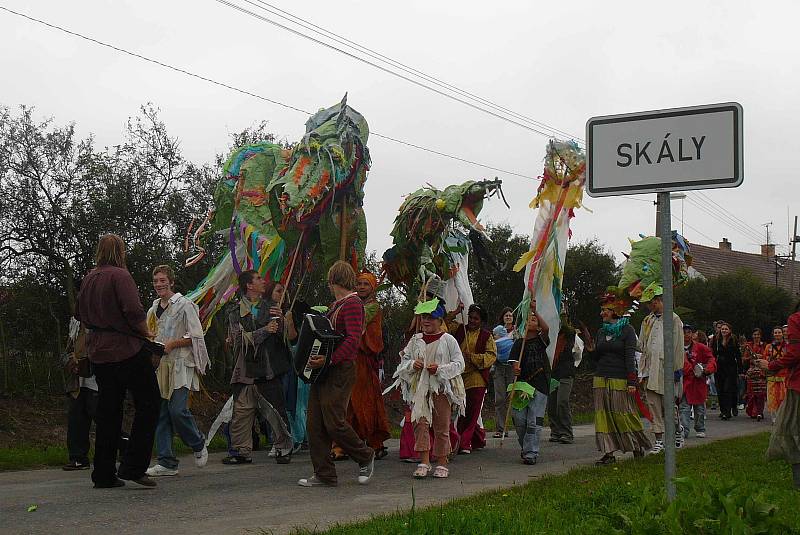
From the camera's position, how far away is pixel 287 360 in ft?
34.4

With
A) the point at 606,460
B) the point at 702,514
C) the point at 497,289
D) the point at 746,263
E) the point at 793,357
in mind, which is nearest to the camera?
the point at 702,514

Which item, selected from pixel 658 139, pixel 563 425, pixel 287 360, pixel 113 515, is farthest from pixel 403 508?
pixel 563 425

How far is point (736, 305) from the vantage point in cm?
3606

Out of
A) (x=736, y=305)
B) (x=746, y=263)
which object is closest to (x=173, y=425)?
(x=736, y=305)

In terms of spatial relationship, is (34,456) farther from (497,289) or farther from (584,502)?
(497,289)

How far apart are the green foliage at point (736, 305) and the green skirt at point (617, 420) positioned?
84.7ft

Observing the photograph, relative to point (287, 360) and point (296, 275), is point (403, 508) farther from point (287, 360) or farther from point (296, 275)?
point (296, 275)

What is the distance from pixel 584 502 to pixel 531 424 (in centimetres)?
364

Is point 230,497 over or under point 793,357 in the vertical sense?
under

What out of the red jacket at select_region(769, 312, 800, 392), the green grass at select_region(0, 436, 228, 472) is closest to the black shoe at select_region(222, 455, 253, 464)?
the green grass at select_region(0, 436, 228, 472)

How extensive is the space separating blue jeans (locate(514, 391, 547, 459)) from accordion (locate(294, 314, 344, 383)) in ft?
10.5

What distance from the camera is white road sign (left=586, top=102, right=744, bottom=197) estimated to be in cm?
525

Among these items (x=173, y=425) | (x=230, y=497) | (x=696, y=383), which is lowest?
(x=230, y=497)

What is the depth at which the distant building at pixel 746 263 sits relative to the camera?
51559mm
